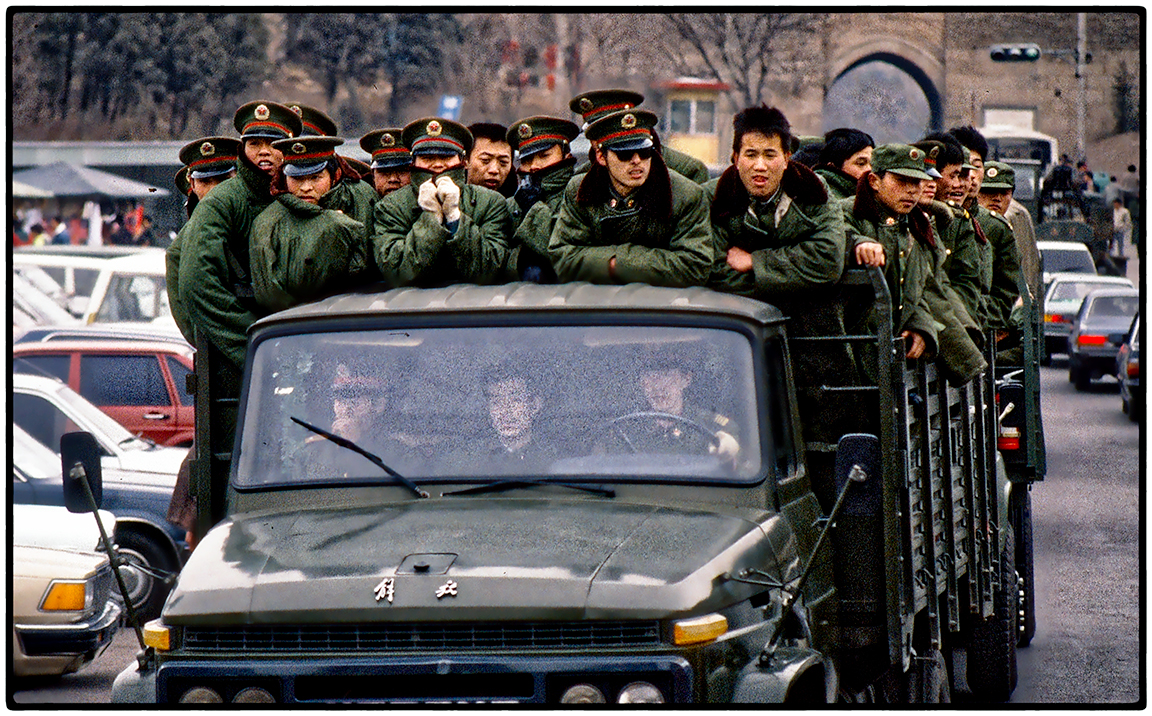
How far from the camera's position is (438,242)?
264 inches

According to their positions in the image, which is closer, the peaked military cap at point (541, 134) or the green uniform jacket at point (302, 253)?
the green uniform jacket at point (302, 253)

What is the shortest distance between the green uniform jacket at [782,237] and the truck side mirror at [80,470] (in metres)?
2.25

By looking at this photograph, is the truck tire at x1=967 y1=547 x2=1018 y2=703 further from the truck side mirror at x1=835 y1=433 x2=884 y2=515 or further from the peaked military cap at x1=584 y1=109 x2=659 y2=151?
the truck side mirror at x1=835 y1=433 x2=884 y2=515

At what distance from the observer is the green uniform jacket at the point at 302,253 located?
22.6ft

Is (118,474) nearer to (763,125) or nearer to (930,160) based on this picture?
(930,160)

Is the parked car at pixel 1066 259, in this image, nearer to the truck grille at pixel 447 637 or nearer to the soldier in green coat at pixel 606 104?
the soldier in green coat at pixel 606 104

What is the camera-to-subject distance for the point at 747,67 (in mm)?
63750

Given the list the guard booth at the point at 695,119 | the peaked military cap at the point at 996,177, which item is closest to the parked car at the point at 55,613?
the peaked military cap at the point at 996,177

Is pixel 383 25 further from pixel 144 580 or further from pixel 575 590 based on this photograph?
pixel 575 590

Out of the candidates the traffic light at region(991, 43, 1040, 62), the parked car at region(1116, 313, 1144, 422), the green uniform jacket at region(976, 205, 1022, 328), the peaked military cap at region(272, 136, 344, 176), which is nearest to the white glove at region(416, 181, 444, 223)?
the peaked military cap at region(272, 136, 344, 176)

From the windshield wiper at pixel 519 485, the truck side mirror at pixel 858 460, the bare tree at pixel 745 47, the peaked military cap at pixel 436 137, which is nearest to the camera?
the truck side mirror at pixel 858 460

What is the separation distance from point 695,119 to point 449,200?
202 feet

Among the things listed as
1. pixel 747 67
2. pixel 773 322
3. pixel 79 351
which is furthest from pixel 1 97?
pixel 747 67

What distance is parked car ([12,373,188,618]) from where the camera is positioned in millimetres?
11664
